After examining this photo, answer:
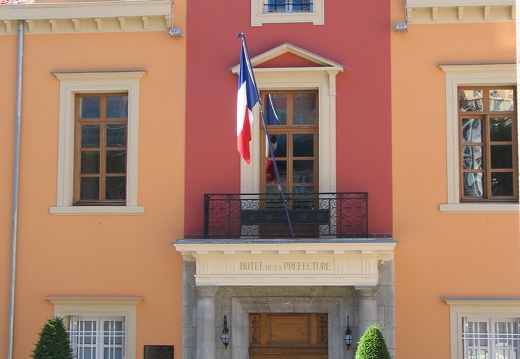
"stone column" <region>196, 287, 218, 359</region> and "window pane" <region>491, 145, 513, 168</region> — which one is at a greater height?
"window pane" <region>491, 145, 513, 168</region>

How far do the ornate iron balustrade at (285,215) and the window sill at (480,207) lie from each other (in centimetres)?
138

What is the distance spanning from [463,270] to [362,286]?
5.77 feet

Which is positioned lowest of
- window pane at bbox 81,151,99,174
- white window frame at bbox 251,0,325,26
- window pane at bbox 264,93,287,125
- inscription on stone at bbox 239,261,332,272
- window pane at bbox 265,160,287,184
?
inscription on stone at bbox 239,261,332,272

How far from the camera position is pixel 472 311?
46.2 ft

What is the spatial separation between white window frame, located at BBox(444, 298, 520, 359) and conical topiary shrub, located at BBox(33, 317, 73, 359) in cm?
612

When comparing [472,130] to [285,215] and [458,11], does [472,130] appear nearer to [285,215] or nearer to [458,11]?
[458,11]

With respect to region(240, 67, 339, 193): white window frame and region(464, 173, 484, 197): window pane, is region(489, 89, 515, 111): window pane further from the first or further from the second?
region(240, 67, 339, 193): white window frame

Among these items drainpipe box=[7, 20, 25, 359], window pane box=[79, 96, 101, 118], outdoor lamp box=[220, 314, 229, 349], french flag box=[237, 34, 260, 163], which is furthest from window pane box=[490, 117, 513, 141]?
drainpipe box=[7, 20, 25, 359]

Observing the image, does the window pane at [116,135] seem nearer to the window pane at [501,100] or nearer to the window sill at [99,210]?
the window sill at [99,210]

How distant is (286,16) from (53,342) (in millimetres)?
6558

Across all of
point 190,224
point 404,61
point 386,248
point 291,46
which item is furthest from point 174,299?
point 404,61

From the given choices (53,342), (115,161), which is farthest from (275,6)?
(53,342)

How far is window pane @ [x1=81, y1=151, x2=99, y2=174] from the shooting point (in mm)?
15227

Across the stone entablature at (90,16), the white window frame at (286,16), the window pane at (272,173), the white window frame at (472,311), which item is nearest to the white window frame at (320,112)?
the window pane at (272,173)
